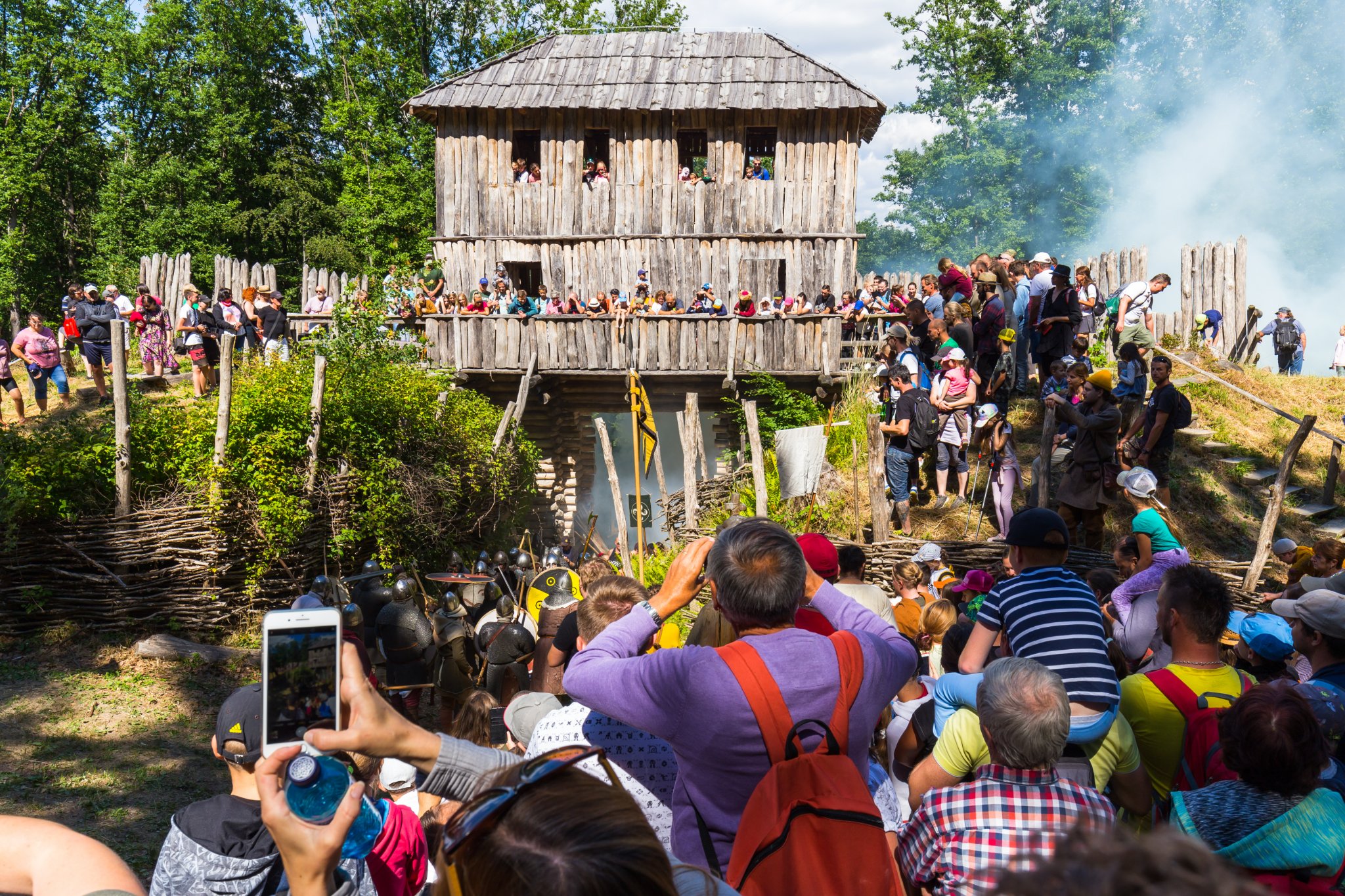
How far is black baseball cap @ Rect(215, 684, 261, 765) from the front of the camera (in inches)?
105

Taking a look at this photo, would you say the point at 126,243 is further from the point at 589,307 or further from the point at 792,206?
the point at 792,206

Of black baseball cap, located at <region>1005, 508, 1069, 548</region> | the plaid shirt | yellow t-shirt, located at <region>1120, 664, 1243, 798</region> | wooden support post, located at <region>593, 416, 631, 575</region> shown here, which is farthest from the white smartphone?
wooden support post, located at <region>593, 416, 631, 575</region>

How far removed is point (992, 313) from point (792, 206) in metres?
9.14

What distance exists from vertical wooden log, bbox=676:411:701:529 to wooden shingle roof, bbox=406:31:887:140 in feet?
24.7

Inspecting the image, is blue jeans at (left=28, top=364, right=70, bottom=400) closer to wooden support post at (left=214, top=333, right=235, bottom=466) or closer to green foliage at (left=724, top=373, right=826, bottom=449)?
wooden support post at (left=214, top=333, right=235, bottom=466)

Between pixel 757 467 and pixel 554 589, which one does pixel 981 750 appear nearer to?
pixel 554 589

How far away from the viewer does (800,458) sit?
13594mm

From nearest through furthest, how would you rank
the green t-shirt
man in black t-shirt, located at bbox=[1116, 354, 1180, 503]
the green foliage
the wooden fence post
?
the green t-shirt
man in black t-shirt, located at bbox=[1116, 354, 1180, 503]
the wooden fence post
the green foliage

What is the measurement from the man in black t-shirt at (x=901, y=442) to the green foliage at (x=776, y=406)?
235 inches

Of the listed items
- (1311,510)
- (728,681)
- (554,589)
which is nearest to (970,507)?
(1311,510)

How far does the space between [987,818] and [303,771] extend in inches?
67.3

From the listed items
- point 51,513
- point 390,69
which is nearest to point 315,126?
point 390,69

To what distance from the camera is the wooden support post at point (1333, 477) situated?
11.1 m

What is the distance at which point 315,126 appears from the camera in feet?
119
